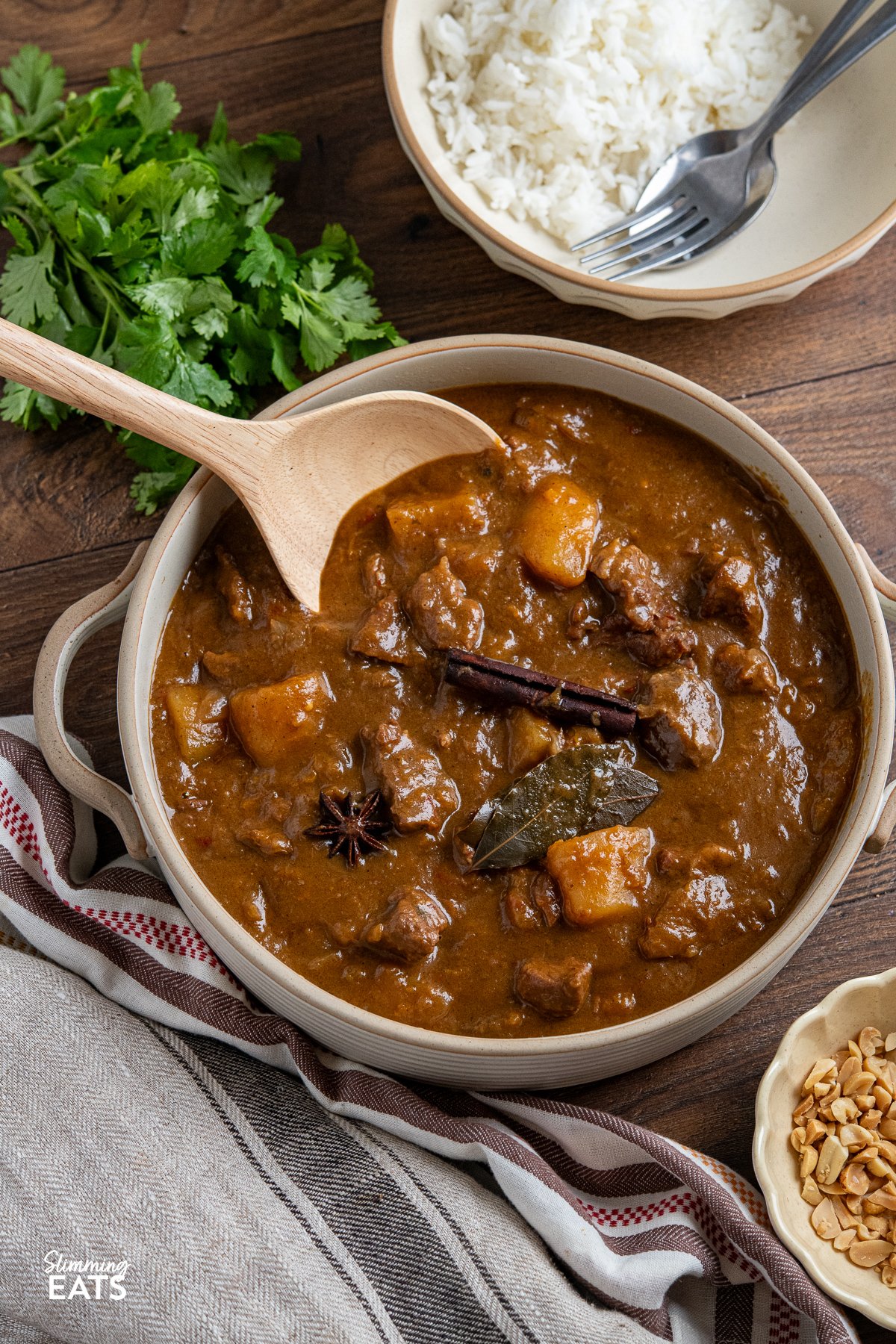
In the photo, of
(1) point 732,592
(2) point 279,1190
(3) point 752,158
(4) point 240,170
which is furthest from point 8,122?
(2) point 279,1190

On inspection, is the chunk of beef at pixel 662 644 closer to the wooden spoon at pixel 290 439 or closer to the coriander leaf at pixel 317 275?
the wooden spoon at pixel 290 439

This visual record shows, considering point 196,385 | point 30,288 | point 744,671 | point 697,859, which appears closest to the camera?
point 697,859

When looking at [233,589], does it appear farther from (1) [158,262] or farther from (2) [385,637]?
(1) [158,262]

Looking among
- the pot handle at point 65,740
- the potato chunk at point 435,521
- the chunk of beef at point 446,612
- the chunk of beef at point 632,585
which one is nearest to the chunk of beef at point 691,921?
the chunk of beef at point 632,585

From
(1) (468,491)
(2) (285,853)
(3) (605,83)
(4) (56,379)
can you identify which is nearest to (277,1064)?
(2) (285,853)

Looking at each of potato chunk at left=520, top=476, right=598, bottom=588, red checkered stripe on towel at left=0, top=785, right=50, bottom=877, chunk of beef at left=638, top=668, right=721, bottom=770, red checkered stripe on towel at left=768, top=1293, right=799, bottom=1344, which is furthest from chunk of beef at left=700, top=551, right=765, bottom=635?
red checkered stripe on towel at left=0, top=785, right=50, bottom=877

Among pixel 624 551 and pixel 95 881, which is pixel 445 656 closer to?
pixel 624 551
